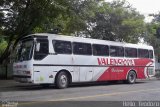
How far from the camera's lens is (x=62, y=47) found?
58.6ft

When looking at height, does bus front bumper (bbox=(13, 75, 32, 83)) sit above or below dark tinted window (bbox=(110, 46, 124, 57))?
below

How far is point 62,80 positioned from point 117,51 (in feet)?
18.6

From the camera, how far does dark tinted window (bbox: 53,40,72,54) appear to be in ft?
57.4

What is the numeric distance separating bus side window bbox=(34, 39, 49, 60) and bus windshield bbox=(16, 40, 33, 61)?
1.04 feet

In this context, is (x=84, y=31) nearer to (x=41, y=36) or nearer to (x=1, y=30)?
(x=1, y=30)

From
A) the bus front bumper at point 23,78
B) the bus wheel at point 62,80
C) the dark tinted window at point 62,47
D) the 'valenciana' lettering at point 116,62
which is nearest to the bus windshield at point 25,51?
the bus front bumper at point 23,78

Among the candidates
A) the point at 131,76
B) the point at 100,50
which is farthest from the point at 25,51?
the point at 131,76

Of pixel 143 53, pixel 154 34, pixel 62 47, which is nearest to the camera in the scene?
pixel 62 47

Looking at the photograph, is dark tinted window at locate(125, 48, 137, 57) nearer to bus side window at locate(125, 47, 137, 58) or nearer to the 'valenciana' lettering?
bus side window at locate(125, 47, 137, 58)

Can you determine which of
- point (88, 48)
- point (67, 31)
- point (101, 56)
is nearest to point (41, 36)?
point (88, 48)

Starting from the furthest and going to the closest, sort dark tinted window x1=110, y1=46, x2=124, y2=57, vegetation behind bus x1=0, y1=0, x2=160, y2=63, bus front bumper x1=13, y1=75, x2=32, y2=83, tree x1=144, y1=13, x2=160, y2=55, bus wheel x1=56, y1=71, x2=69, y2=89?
tree x1=144, y1=13, x2=160, y2=55
dark tinted window x1=110, y1=46, x2=124, y2=57
vegetation behind bus x1=0, y1=0, x2=160, y2=63
bus wheel x1=56, y1=71, x2=69, y2=89
bus front bumper x1=13, y1=75, x2=32, y2=83

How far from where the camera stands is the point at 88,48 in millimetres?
19516

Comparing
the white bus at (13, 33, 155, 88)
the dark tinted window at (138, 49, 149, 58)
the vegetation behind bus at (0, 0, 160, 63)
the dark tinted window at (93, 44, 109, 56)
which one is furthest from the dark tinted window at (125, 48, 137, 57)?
the vegetation behind bus at (0, 0, 160, 63)

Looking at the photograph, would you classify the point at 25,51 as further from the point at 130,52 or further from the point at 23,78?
the point at 130,52
